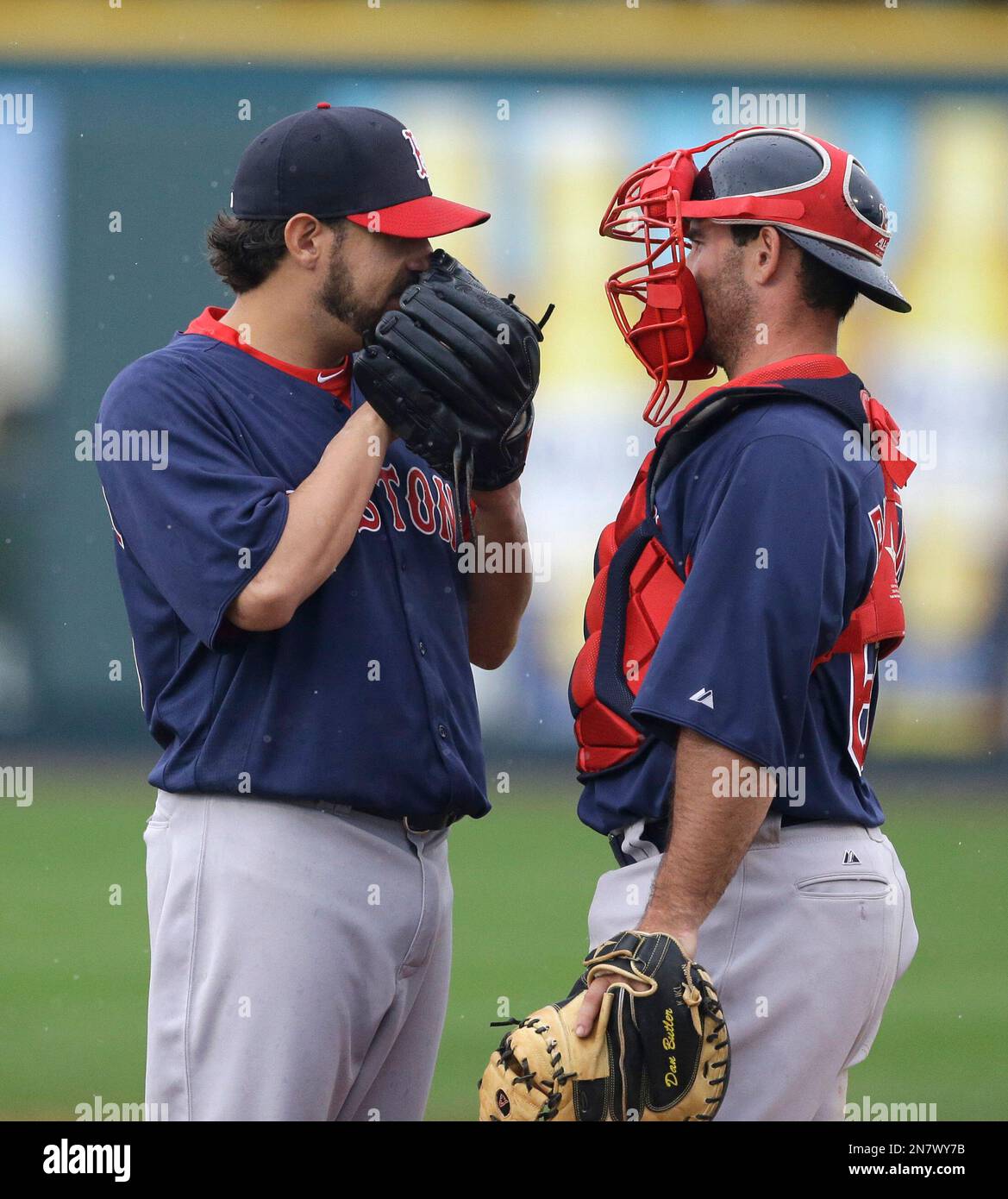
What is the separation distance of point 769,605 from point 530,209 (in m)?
8.18

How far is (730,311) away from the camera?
2.62m

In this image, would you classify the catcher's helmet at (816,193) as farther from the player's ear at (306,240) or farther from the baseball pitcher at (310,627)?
the player's ear at (306,240)

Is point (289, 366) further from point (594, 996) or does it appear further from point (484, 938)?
point (484, 938)

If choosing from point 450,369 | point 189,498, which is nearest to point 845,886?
point 450,369

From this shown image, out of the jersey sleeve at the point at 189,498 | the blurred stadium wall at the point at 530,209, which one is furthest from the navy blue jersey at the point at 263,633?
the blurred stadium wall at the point at 530,209

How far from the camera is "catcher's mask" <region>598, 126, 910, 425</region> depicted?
2.56 meters

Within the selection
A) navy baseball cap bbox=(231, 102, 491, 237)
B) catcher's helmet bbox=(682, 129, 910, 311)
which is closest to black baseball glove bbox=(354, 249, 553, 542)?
navy baseball cap bbox=(231, 102, 491, 237)

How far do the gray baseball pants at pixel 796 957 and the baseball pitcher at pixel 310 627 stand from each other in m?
0.46

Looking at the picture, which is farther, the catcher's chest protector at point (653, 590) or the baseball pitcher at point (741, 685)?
the catcher's chest protector at point (653, 590)

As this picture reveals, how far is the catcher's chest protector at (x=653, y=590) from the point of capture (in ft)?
8.07

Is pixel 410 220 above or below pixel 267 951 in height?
above

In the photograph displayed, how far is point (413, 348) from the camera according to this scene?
8.18 feet

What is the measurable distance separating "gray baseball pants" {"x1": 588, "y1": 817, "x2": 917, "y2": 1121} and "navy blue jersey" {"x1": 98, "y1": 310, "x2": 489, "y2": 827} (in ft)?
1.47

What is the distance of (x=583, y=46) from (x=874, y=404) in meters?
8.29
